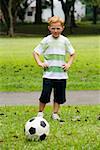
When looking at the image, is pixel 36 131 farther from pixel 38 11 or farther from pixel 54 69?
pixel 38 11

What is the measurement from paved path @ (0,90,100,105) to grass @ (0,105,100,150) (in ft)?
2.19

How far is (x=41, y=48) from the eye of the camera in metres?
8.39

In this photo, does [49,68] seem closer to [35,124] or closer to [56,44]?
[56,44]

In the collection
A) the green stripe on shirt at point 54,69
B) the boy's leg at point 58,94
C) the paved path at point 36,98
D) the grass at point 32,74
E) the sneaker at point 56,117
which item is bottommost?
the grass at point 32,74

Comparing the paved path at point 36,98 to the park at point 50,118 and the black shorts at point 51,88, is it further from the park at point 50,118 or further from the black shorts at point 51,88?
the black shorts at point 51,88

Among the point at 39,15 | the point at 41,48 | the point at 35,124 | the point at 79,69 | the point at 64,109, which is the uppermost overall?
the point at 41,48

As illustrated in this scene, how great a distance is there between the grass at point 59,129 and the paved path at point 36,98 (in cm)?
67

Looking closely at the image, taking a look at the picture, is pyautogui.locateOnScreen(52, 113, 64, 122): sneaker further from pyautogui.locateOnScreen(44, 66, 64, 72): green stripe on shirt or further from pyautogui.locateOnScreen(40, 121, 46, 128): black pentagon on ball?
pyautogui.locateOnScreen(40, 121, 46, 128): black pentagon on ball

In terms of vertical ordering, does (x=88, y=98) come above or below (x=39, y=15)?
above

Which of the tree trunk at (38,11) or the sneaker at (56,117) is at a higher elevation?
the sneaker at (56,117)

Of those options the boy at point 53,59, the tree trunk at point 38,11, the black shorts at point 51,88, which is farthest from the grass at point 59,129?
the tree trunk at point 38,11

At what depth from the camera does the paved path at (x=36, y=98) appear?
10.7 meters

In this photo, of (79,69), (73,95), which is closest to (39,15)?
(79,69)

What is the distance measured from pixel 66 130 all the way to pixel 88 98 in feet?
12.1
